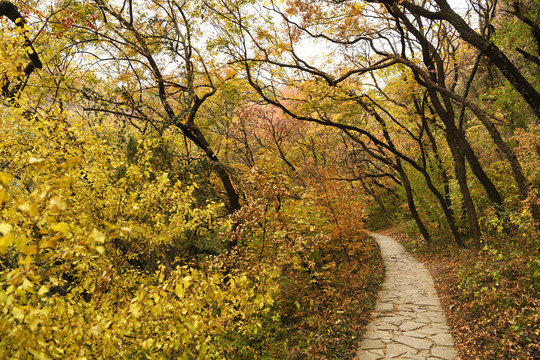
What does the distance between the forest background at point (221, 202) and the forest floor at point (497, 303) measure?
0.12 ft

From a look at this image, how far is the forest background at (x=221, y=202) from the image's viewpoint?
264cm

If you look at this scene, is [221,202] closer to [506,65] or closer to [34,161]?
[34,161]

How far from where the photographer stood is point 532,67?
30.2 feet

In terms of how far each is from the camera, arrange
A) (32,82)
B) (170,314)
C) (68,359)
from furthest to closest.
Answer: (32,82) → (170,314) → (68,359)

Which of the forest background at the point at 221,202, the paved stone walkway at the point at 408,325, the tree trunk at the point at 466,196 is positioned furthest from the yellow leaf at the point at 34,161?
the tree trunk at the point at 466,196

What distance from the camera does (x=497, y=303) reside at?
4977 mm

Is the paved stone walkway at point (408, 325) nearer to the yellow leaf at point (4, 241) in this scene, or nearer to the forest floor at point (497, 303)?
the forest floor at point (497, 303)

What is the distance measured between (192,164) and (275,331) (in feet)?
17.9

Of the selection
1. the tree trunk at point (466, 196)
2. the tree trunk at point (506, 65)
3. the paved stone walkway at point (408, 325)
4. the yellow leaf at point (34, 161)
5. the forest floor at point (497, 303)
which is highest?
the tree trunk at point (506, 65)

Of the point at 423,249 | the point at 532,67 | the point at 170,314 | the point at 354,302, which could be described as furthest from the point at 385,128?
the point at 170,314

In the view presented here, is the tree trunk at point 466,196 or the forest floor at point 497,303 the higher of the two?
the tree trunk at point 466,196

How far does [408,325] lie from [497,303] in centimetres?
165

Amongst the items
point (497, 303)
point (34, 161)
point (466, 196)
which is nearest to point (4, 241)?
point (34, 161)

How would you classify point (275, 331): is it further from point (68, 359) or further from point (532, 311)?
point (68, 359)
